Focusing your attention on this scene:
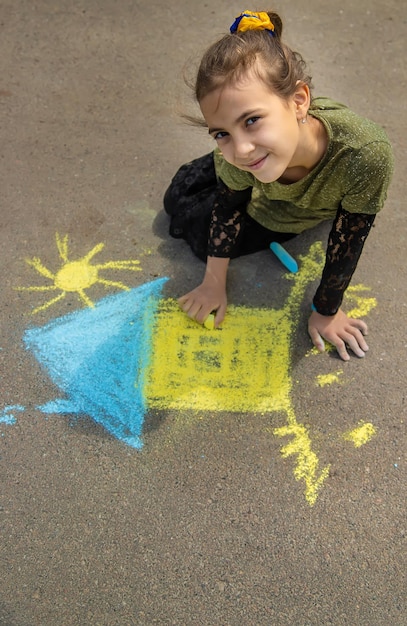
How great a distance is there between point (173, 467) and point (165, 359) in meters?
0.42

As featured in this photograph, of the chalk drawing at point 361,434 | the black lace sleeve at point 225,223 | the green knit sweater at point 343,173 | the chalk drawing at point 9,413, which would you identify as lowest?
the chalk drawing at point 9,413

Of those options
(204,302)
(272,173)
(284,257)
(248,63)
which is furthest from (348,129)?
(204,302)

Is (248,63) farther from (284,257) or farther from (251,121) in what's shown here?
(284,257)

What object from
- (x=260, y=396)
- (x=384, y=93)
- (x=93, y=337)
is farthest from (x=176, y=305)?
(x=384, y=93)

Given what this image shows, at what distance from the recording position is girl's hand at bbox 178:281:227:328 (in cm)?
220

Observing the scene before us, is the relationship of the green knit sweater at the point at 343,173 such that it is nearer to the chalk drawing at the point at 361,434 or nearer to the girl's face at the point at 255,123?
the girl's face at the point at 255,123

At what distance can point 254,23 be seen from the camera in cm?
162

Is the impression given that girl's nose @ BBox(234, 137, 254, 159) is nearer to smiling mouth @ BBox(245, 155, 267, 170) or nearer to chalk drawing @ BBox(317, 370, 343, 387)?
smiling mouth @ BBox(245, 155, 267, 170)

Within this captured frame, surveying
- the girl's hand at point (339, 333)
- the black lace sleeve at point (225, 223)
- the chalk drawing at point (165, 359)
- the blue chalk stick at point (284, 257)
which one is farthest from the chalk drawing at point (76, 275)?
the girl's hand at point (339, 333)

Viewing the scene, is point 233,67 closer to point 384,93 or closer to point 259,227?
point 259,227

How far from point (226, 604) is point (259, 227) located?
1.42 metres

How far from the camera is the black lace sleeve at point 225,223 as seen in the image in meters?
2.18

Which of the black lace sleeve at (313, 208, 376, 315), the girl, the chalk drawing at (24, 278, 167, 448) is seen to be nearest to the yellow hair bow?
the girl

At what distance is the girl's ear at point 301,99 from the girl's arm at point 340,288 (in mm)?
365
